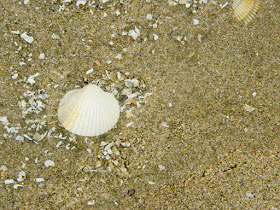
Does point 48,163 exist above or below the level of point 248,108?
below

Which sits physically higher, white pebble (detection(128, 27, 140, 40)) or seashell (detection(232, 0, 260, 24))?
seashell (detection(232, 0, 260, 24))

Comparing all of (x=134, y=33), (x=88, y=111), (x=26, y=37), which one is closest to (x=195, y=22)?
(x=134, y=33)

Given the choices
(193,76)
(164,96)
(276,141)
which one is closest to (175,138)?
(164,96)

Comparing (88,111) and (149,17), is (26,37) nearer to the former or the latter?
(88,111)

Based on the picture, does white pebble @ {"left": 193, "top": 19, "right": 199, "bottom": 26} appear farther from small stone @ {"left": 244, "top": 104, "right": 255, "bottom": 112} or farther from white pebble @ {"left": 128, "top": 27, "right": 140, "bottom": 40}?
small stone @ {"left": 244, "top": 104, "right": 255, "bottom": 112}

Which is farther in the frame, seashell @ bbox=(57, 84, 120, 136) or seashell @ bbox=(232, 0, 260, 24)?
seashell @ bbox=(232, 0, 260, 24)

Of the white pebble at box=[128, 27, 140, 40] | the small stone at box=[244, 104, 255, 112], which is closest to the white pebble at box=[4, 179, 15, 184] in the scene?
the white pebble at box=[128, 27, 140, 40]

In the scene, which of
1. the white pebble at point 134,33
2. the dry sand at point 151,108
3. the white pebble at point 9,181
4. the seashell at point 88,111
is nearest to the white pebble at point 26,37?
the dry sand at point 151,108
